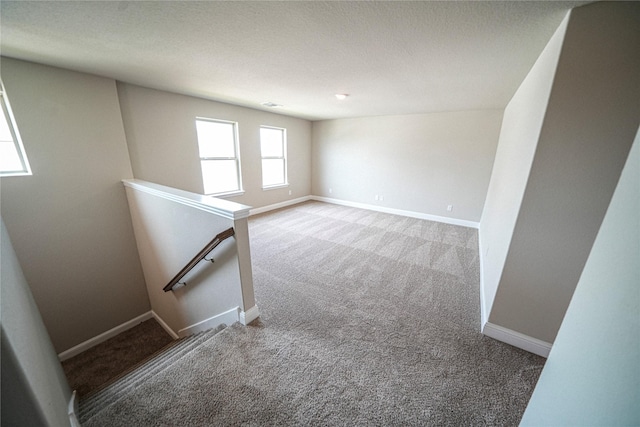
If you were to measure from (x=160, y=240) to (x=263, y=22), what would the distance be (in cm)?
258

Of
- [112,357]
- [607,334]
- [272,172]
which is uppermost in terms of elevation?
[607,334]

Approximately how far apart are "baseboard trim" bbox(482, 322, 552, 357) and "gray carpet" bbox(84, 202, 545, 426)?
2.1 inches

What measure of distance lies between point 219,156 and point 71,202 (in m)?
2.23

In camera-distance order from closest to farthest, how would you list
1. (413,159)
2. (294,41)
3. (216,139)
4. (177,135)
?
1. (294,41)
2. (177,135)
3. (216,139)
4. (413,159)

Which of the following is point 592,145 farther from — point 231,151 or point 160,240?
point 231,151

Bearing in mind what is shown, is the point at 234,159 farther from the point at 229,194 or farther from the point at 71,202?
the point at 71,202

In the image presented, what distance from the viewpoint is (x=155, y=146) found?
3.32 m

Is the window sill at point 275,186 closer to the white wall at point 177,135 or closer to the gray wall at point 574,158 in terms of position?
the white wall at point 177,135

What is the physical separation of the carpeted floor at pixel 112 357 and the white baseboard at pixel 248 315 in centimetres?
177

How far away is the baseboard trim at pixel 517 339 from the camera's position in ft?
5.53

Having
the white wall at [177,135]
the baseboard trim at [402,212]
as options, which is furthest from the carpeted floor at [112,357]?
the baseboard trim at [402,212]

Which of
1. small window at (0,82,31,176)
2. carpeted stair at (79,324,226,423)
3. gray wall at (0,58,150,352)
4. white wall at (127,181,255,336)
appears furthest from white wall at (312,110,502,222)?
small window at (0,82,31,176)

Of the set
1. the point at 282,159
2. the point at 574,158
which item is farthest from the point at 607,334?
the point at 282,159

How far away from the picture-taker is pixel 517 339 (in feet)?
5.79
